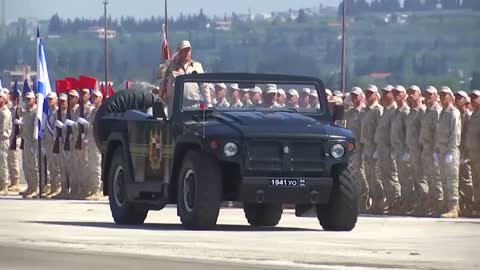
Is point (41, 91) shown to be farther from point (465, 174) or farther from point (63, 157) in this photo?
point (465, 174)

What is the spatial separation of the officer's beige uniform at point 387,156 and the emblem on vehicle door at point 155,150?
6743 millimetres

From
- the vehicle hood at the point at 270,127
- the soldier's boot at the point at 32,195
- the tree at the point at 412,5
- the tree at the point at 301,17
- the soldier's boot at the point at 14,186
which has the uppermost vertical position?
the tree at the point at 412,5

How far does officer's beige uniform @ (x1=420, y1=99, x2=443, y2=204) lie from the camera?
27.9 m

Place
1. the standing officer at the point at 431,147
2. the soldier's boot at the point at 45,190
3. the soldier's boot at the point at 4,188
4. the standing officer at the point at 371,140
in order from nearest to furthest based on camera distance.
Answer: the standing officer at the point at 431,147, the standing officer at the point at 371,140, the soldier's boot at the point at 45,190, the soldier's boot at the point at 4,188

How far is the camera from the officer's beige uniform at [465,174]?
28141 mm

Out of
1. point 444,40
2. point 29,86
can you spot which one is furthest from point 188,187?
point 29,86

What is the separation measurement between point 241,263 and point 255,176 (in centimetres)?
475

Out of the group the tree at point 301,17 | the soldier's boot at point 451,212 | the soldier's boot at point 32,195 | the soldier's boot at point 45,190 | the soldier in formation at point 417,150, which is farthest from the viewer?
the soldier's boot at point 45,190

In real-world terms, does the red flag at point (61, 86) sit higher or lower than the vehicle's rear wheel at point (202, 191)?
lower

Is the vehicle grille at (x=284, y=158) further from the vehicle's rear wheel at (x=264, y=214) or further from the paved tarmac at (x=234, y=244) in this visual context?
the vehicle's rear wheel at (x=264, y=214)

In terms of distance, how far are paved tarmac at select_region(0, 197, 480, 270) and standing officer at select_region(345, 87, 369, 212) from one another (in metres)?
3.80

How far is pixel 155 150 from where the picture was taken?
23.0 meters

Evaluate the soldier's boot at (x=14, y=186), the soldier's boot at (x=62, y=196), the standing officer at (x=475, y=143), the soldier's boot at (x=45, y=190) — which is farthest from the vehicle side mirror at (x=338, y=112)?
the soldier's boot at (x=14, y=186)

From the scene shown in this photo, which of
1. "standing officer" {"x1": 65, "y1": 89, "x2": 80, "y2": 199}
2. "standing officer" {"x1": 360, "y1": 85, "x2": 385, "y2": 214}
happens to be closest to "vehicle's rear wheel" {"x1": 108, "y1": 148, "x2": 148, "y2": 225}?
"standing officer" {"x1": 360, "y1": 85, "x2": 385, "y2": 214}
